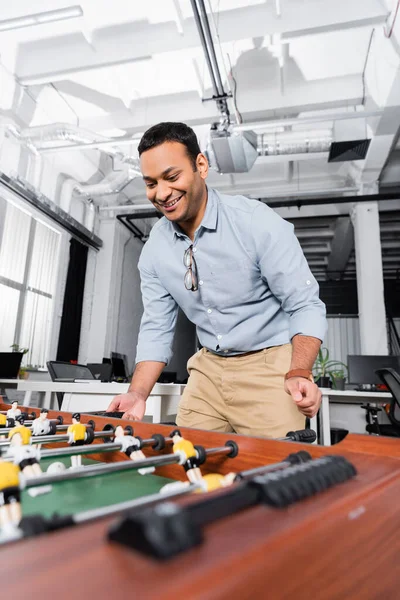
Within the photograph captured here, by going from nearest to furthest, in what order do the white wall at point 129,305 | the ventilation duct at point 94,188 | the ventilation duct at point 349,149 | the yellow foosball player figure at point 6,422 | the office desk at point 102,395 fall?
the yellow foosball player figure at point 6,422 → the office desk at point 102,395 → the ventilation duct at point 349,149 → the ventilation duct at point 94,188 → the white wall at point 129,305

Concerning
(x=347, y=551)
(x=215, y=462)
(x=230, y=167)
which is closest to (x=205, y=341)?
(x=215, y=462)

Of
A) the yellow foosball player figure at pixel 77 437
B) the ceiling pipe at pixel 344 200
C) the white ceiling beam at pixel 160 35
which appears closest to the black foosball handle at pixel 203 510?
the yellow foosball player figure at pixel 77 437

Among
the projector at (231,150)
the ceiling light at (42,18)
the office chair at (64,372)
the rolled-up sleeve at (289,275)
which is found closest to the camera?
the rolled-up sleeve at (289,275)

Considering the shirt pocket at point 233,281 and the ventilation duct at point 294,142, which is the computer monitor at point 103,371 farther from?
the shirt pocket at point 233,281

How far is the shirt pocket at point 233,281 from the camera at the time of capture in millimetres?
1467

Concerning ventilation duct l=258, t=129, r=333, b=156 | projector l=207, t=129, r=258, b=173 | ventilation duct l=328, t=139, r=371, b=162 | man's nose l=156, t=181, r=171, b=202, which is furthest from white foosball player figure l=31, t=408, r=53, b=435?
ventilation duct l=258, t=129, r=333, b=156

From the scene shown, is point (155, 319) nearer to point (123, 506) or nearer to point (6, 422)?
point (6, 422)

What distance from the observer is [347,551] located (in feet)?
1.23

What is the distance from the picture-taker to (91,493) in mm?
682

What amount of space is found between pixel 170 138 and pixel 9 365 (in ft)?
10.0

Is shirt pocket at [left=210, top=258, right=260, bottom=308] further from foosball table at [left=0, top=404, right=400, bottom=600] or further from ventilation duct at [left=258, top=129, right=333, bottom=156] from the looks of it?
ventilation duct at [left=258, top=129, right=333, bottom=156]

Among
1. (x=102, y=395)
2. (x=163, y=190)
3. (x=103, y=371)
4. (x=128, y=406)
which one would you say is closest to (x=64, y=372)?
(x=102, y=395)

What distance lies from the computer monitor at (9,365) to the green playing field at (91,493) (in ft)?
10.8

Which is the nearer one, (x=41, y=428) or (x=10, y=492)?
(x=10, y=492)
